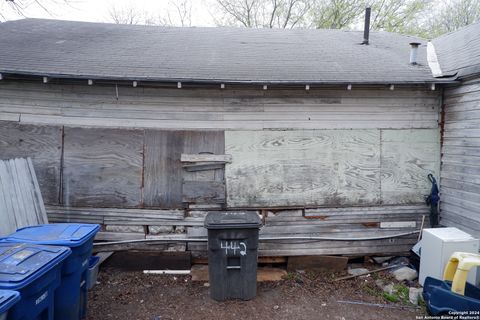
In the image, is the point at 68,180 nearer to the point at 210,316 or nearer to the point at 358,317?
the point at 210,316

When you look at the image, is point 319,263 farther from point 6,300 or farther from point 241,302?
point 6,300

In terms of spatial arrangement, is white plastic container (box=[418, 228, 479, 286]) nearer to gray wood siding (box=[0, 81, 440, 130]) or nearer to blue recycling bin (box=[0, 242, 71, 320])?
gray wood siding (box=[0, 81, 440, 130])

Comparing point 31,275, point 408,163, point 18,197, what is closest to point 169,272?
point 18,197

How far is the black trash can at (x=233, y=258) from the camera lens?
4055 millimetres

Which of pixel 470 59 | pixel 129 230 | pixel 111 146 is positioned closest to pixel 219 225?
pixel 129 230

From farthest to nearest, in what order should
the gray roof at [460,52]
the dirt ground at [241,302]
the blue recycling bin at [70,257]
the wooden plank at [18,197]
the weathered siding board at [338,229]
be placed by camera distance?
the weathered siding board at [338,229], the gray roof at [460,52], the wooden plank at [18,197], the dirt ground at [241,302], the blue recycling bin at [70,257]

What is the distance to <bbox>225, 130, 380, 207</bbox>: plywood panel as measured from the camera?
4.98 meters

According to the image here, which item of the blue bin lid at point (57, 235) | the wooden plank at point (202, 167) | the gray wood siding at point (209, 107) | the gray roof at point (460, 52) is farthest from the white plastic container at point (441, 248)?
the blue bin lid at point (57, 235)

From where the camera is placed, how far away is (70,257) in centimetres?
315

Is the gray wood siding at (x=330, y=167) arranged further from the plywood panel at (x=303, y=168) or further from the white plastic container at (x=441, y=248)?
the white plastic container at (x=441, y=248)

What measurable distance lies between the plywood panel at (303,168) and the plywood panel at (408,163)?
0.19m

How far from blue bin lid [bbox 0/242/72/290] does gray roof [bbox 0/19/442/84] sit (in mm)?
2716

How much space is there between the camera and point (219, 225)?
4004 mm

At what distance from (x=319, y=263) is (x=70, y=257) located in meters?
3.78
